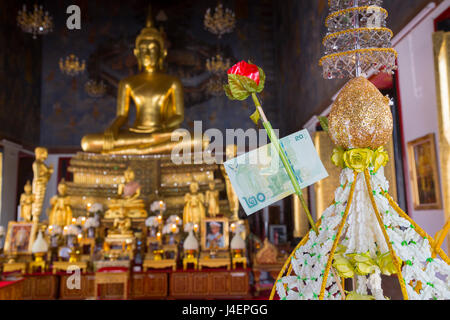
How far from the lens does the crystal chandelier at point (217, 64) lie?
9516 millimetres

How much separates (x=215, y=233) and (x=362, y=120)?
12.8 feet

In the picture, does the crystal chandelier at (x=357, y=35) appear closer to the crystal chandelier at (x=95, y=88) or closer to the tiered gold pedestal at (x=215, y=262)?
the tiered gold pedestal at (x=215, y=262)

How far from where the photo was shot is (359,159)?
2.85ft

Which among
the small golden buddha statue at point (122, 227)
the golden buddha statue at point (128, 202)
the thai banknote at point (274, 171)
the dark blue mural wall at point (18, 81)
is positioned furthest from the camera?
the dark blue mural wall at point (18, 81)

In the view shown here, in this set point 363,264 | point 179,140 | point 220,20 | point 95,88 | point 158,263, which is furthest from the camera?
point 95,88

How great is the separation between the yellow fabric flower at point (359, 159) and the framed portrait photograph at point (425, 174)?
2757mm

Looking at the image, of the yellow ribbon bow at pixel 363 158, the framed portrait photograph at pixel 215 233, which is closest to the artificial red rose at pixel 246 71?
the yellow ribbon bow at pixel 363 158

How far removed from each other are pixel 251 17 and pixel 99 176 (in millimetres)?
5946

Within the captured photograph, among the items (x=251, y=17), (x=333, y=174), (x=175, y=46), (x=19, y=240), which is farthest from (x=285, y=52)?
(x=19, y=240)

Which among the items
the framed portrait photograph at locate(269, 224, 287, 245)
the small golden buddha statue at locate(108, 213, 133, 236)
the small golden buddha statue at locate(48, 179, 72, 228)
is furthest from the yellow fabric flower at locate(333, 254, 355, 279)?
the framed portrait photograph at locate(269, 224, 287, 245)

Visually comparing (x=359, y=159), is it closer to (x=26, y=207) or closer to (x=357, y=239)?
(x=357, y=239)

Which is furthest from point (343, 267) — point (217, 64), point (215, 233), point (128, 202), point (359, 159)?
point (217, 64)

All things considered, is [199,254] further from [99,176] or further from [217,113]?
[217,113]

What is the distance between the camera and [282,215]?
29.1 ft
